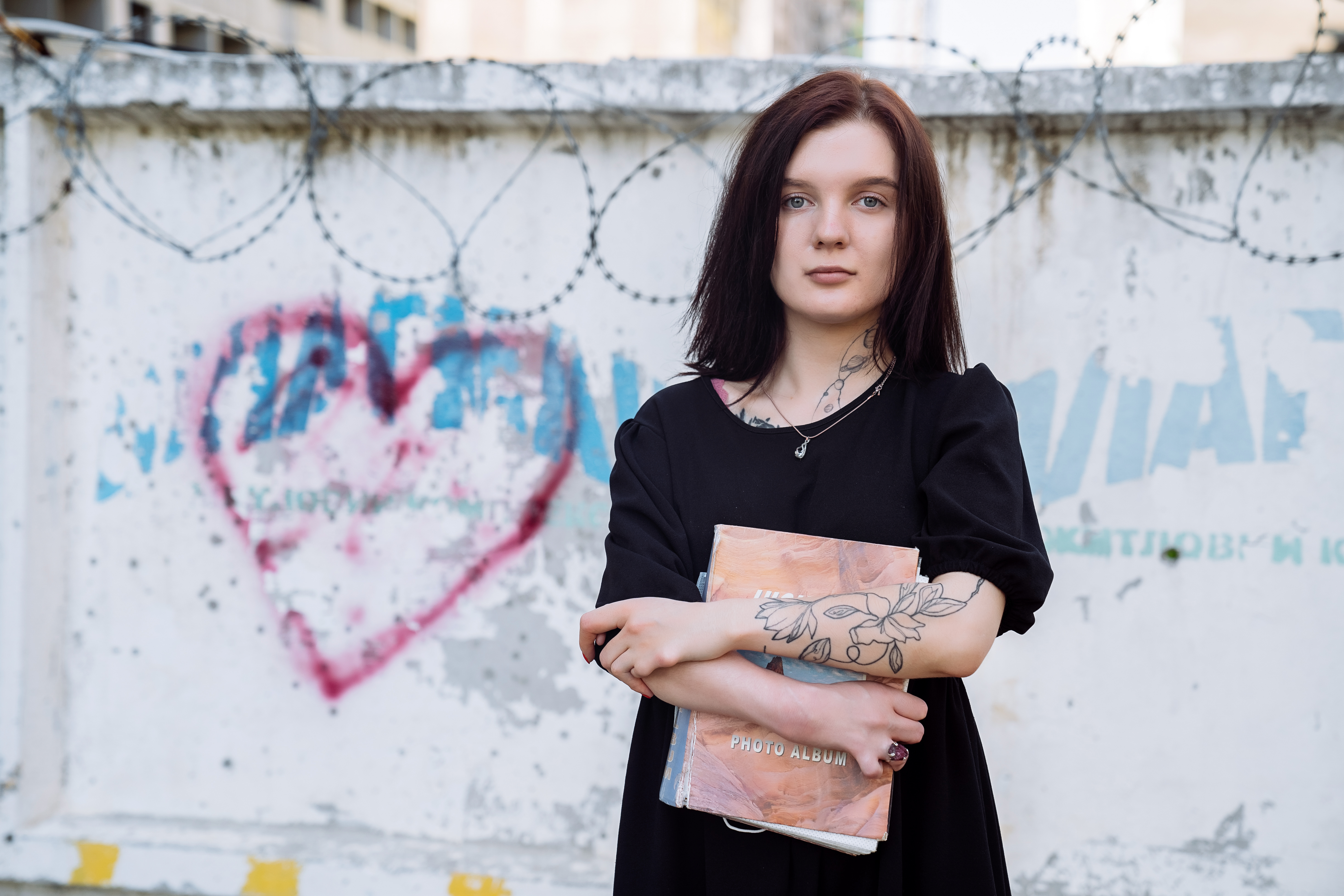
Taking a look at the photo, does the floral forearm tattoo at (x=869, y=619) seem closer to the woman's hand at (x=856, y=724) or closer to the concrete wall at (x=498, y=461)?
the woman's hand at (x=856, y=724)

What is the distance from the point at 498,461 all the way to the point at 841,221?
Answer: 5.09ft

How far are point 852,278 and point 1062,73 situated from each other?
139 centimetres

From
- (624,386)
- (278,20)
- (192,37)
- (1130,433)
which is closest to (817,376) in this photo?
(624,386)

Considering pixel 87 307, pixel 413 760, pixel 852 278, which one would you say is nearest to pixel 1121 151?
pixel 852 278

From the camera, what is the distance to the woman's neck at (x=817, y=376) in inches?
54.4

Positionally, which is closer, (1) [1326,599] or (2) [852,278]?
(2) [852,278]

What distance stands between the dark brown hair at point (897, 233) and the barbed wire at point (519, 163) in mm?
1003

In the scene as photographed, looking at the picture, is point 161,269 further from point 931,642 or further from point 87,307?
point 931,642

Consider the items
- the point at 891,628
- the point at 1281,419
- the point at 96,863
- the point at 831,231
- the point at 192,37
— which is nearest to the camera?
the point at 891,628

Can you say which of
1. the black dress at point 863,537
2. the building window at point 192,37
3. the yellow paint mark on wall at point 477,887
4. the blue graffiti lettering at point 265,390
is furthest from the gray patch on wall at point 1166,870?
the building window at point 192,37

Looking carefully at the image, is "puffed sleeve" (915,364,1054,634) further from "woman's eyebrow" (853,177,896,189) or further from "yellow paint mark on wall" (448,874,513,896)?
"yellow paint mark on wall" (448,874,513,896)

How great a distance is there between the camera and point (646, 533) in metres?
1.31

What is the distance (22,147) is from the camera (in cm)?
262

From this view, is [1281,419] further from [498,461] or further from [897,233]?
[498,461]
